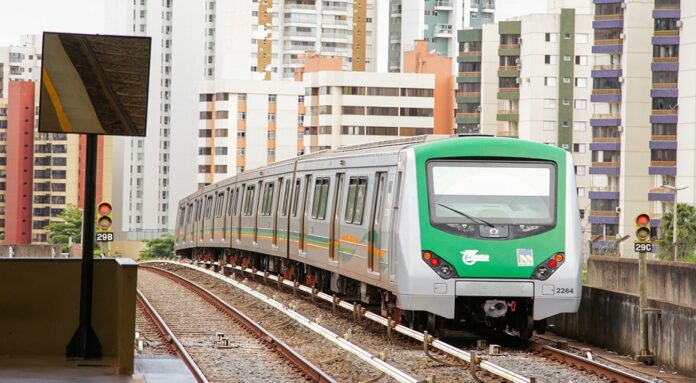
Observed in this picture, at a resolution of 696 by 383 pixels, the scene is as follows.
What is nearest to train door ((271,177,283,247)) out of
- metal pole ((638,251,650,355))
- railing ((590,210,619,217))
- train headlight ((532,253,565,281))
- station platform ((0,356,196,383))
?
train headlight ((532,253,565,281))

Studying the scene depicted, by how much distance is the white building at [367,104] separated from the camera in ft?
426

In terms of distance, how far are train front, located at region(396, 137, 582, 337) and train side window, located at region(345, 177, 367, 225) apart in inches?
124

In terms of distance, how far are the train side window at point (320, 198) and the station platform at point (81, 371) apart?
11.5 m

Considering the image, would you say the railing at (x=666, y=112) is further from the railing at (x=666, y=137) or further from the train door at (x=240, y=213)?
the train door at (x=240, y=213)

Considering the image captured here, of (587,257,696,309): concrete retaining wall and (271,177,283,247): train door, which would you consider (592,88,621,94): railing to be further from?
(587,257,696,309): concrete retaining wall

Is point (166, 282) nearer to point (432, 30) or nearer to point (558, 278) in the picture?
point (558, 278)

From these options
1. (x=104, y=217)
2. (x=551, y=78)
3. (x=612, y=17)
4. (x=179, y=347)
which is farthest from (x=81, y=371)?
(x=551, y=78)

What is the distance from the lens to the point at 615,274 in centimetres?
2530

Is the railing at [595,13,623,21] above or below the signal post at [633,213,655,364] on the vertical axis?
above

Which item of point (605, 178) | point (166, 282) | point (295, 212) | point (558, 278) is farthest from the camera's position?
point (605, 178)

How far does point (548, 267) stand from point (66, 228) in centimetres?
12086

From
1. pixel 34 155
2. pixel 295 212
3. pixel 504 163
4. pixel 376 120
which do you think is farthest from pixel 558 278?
pixel 34 155

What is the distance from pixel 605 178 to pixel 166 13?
8545cm

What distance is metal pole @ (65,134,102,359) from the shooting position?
12.6 metres
